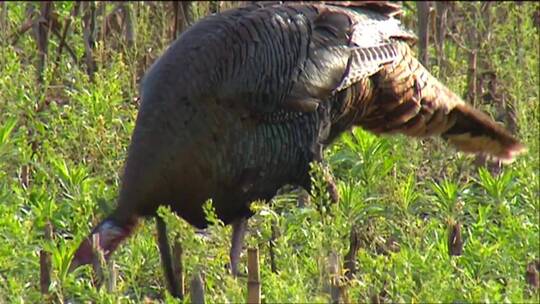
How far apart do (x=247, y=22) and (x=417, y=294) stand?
1.42 metres

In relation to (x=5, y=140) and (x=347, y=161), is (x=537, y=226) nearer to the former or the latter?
(x=347, y=161)

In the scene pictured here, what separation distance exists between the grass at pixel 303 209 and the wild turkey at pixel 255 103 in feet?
0.68

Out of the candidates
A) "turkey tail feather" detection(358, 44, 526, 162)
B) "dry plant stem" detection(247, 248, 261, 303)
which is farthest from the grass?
"turkey tail feather" detection(358, 44, 526, 162)

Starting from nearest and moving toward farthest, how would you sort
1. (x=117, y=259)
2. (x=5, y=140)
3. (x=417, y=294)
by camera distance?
1. (x=417, y=294)
2. (x=117, y=259)
3. (x=5, y=140)

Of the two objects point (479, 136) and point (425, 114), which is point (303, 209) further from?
point (479, 136)

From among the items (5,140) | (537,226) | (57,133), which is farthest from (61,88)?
(537,226)

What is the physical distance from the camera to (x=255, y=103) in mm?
5465

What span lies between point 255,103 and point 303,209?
2.56 ft

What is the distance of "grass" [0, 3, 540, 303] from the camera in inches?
183

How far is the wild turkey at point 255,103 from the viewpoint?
5250 mm

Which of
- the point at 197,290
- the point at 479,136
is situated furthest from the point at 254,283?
the point at 479,136

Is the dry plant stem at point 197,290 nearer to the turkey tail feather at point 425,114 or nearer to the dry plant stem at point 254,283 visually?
the dry plant stem at point 254,283

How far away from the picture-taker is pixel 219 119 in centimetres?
534

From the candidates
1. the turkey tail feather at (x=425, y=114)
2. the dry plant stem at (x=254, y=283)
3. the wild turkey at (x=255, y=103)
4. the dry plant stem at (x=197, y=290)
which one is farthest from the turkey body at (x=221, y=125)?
the dry plant stem at (x=254, y=283)
